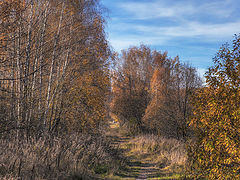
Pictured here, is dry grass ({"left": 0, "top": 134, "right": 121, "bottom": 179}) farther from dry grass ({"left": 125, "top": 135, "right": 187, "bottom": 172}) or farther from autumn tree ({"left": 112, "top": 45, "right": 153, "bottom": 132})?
autumn tree ({"left": 112, "top": 45, "right": 153, "bottom": 132})

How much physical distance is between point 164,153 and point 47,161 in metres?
8.06

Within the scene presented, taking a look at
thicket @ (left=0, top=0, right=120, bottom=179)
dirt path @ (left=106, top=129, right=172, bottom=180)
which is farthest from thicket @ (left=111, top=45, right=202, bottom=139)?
thicket @ (left=0, top=0, right=120, bottom=179)

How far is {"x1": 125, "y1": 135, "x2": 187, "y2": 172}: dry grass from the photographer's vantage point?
33.4ft

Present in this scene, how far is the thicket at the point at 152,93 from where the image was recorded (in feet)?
53.6

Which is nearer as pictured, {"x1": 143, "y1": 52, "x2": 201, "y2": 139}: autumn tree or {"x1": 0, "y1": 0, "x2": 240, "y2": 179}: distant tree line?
{"x1": 0, "y1": 0, "x2": 240, "y2": 179}: distant tree line

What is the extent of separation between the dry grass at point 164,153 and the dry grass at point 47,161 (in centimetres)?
309

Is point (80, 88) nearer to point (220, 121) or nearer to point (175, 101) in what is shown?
point (220, 121)

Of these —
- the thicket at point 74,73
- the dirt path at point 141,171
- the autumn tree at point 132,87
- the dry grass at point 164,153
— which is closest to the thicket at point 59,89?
the thicket at point 74,73

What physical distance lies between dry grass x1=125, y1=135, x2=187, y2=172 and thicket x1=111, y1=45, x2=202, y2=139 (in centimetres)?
165

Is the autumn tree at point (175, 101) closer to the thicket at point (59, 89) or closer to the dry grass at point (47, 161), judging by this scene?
the thicket at point (59, 89)

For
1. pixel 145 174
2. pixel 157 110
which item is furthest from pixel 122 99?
pixel 145 174

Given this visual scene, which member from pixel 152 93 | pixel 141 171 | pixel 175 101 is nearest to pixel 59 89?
pixel 141 171

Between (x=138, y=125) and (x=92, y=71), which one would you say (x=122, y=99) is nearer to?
(x=138, y=125)

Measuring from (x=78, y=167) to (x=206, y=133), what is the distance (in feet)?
12.9
